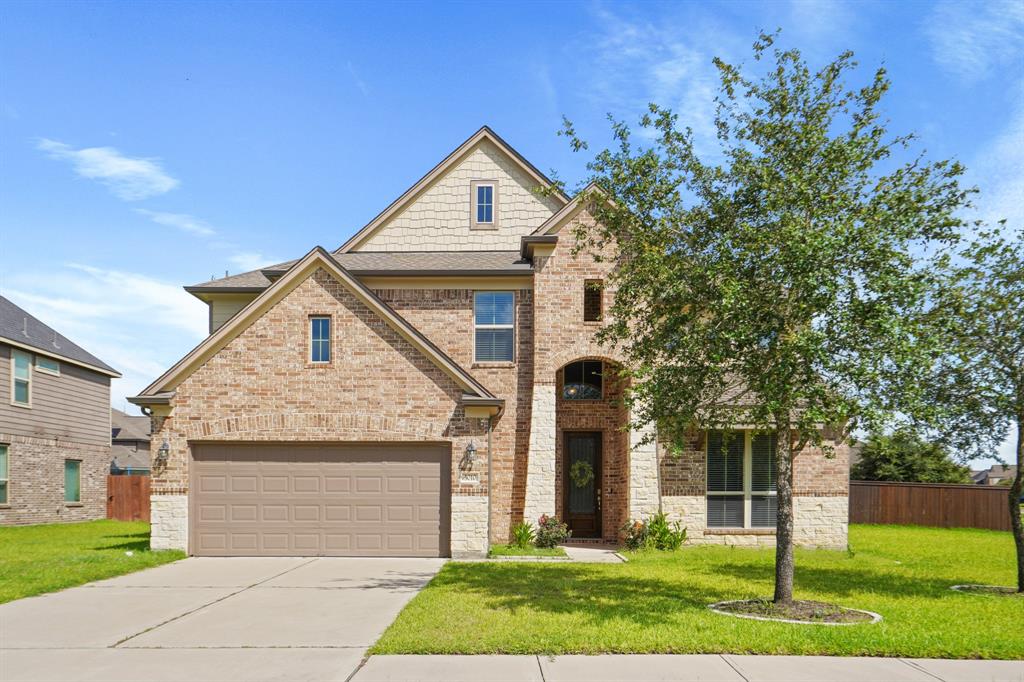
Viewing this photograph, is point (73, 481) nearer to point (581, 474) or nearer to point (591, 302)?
point (581, 474)

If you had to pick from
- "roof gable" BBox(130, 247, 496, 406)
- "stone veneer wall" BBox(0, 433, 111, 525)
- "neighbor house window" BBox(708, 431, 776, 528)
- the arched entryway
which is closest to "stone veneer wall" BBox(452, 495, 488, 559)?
"roof gable" BBox(130, 247, 496, 406)

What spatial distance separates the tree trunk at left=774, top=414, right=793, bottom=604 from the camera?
11.4 meters

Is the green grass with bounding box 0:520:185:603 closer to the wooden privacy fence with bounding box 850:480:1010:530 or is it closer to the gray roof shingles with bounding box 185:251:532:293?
the gray roof shingles with bounding box 185:251:532:293

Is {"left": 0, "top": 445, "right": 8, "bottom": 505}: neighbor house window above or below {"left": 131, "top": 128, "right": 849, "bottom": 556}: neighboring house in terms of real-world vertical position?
below

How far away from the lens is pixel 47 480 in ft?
91.0

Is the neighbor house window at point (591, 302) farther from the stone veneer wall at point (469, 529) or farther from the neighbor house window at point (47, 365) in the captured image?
the neighbor house window at point (47, 365)

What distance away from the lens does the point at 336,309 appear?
1688cm

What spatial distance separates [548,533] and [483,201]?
28.7 feet

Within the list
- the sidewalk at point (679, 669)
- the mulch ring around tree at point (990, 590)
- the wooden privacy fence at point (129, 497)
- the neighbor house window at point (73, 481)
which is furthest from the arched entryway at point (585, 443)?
the neighbor house window at point (73, 481)

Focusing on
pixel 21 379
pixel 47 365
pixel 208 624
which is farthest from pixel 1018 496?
pixel 47 365

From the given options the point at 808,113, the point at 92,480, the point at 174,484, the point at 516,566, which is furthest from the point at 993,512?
the point at 92,480

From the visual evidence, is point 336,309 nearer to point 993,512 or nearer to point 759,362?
point 759,362

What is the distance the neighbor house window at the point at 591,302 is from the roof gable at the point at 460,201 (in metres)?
3.11

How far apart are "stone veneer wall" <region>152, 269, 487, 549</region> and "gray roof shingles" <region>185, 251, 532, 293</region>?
98.1 inches
